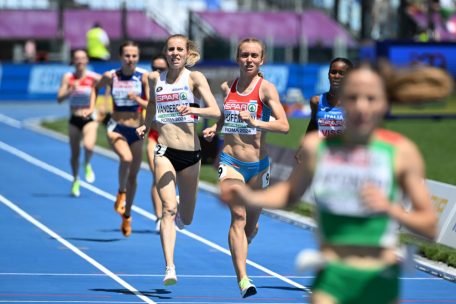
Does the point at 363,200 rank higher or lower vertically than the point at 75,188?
higher

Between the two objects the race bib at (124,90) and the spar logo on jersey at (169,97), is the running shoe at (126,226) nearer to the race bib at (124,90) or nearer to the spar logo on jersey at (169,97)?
the race bib at (124,90)

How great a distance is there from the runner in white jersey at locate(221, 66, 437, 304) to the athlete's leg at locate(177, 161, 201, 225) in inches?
244

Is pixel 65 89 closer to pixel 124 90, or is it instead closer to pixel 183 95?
pixel 124 90

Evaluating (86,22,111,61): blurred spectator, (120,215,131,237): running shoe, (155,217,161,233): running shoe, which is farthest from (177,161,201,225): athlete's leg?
(86,22,111,61): blurred spectator

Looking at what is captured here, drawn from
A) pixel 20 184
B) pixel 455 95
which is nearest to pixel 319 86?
pixel 455 95

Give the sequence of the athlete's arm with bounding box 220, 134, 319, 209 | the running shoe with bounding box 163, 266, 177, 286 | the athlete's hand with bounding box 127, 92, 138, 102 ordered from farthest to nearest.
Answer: the athlete's hand with bounding box 127, 92, 138, 102, the running shoe with bounding box 163, 266, 177, 286, the athlete's arm with bounding box 220, 134, 319, 209

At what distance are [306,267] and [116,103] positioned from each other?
1132 cm

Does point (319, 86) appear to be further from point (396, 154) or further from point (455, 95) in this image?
point (396, 154)

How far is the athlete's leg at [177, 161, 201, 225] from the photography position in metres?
13.3

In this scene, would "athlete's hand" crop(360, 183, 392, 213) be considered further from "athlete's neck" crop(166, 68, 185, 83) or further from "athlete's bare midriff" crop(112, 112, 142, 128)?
"athlete's bare midriff" crop(112, 112, 142, 128)

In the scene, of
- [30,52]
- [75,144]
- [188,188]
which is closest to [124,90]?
[75,144]

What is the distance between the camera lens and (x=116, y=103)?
707 inches

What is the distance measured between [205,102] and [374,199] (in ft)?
21.5

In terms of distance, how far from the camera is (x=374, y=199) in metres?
6.73
